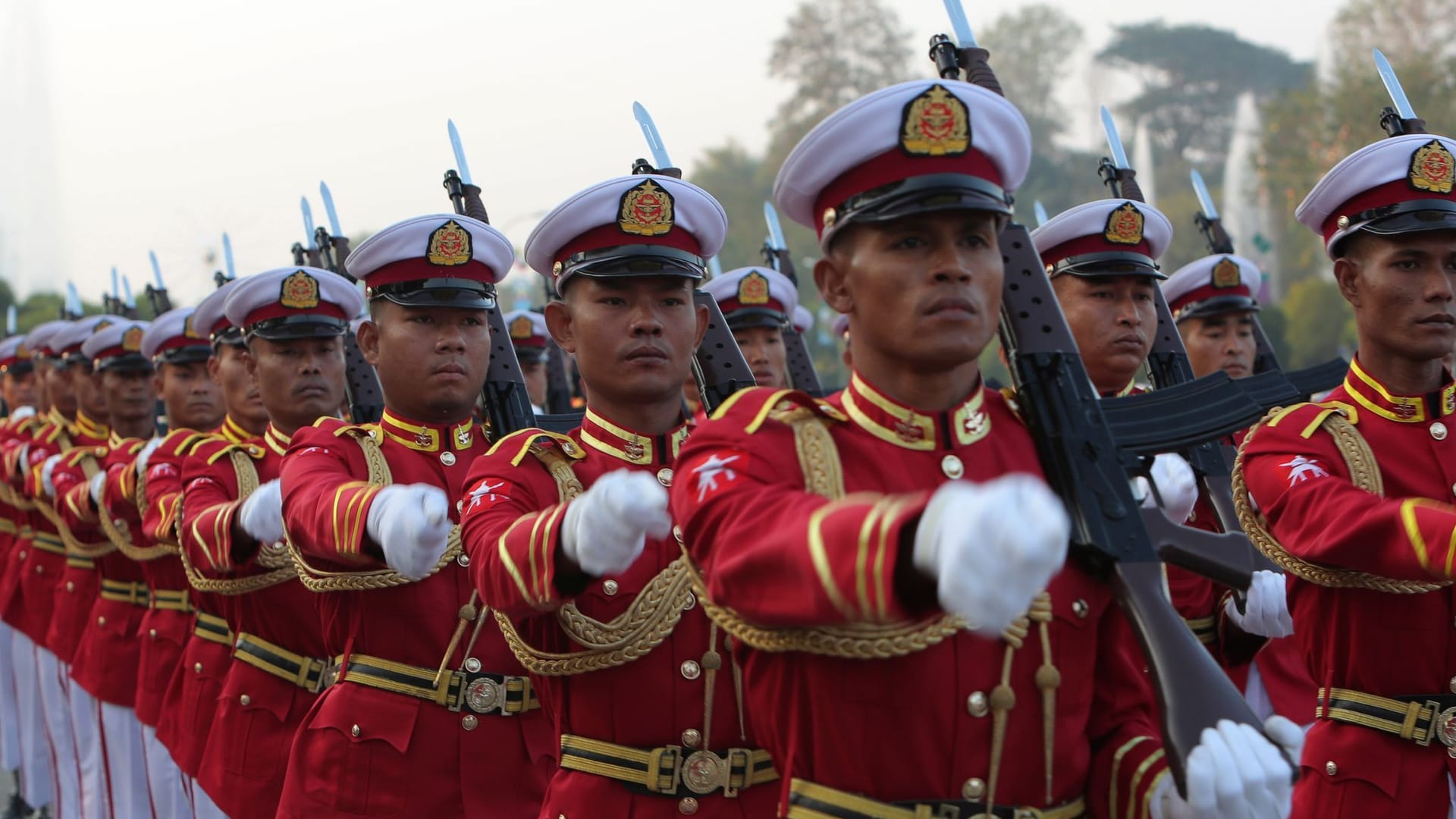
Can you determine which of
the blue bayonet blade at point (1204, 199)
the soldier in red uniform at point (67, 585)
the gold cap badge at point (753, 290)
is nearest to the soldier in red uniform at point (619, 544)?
the gold cap badge at point (753, 290)

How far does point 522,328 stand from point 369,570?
566cm

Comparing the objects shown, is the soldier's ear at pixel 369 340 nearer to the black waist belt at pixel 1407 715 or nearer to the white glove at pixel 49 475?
the black waist belt at pixel 1407 715

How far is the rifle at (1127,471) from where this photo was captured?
2.53m

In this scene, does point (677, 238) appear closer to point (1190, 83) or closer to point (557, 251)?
point (557, 251)

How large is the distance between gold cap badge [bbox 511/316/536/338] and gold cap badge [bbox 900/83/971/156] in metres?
7.53

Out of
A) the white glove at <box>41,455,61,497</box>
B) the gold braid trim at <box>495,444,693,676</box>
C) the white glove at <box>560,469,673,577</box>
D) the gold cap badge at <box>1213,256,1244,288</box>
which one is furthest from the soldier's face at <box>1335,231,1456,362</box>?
the white glove at <box>41,455,61,497</box>

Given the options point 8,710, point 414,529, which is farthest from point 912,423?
point 8,710

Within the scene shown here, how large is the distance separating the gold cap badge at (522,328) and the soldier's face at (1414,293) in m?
6.67

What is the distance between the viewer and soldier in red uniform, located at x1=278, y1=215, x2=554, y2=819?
454 centimetres

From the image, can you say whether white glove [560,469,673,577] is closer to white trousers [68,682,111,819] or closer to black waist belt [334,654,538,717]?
black waist belt [334,654,538,717]

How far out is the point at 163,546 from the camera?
740cm

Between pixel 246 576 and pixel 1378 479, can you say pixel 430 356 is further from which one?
pixel 1378 479

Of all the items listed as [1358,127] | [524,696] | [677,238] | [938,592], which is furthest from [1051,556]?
[1358,127]

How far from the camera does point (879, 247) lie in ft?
8.78
